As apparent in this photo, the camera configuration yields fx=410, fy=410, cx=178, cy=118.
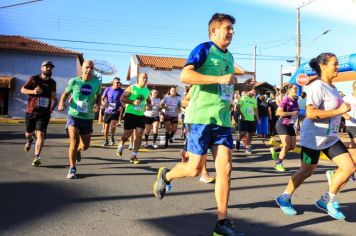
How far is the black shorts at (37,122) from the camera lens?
760cm

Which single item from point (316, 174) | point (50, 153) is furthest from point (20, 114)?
point (316, 174)

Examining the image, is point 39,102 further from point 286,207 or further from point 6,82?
point 6,82

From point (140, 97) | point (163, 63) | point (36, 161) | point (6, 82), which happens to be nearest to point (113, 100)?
point (140, 97)

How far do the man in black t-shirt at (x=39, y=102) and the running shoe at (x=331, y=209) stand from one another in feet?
16.5

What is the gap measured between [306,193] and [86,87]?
3896 mm

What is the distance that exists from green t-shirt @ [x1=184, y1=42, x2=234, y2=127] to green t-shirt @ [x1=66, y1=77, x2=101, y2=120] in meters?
3.03

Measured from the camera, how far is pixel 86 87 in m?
6.89

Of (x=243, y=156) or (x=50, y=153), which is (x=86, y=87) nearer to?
(x=50, y=153)

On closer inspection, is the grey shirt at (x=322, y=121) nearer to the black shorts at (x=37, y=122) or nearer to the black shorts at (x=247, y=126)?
the black shorts at (x=37, y=122)

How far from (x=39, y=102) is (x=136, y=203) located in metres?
3.60

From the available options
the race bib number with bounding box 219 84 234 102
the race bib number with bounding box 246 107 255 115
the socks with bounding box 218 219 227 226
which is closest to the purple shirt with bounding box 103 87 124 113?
the race bib number with bounding box 246 107 255 115

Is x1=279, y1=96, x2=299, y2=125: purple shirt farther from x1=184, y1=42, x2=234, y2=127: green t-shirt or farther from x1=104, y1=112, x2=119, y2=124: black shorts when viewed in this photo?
x1=104, y1=112, x2=119, y2=124: black shorts

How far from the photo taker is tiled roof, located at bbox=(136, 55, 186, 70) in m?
39.2

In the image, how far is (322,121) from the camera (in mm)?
4793
